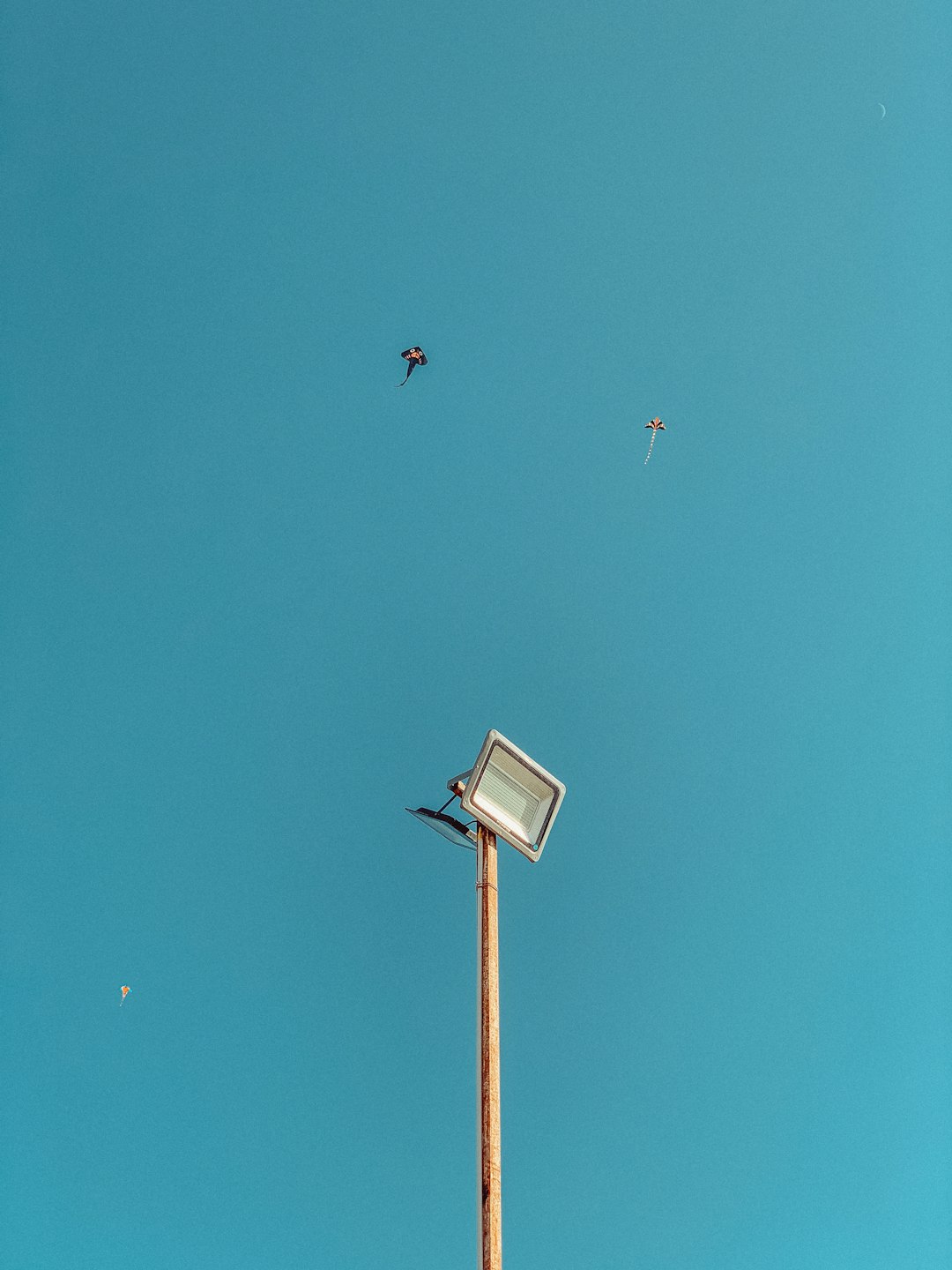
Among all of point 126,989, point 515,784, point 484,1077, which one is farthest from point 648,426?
point 126,989

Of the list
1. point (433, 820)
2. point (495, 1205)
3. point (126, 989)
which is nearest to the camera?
point (495, 1205)

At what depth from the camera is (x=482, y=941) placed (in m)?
4.52

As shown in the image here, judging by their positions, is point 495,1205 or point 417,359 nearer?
point 495,1205

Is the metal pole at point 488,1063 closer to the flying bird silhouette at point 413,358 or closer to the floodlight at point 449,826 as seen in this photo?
the floodlight at point 449,826

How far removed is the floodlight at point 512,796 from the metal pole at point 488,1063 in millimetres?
227

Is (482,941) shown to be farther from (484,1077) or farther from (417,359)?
(417,359)

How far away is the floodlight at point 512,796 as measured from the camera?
14.1ft

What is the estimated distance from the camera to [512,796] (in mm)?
4516

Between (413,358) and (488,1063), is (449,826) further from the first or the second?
Answer: (413,358)

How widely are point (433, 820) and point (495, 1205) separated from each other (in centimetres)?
186

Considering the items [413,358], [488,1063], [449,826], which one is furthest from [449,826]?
[413,358]

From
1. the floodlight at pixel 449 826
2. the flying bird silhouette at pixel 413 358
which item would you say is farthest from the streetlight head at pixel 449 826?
the flying bird silhouette at pixel 413 358

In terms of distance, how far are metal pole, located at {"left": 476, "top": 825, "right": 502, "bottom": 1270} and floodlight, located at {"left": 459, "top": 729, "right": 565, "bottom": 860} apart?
227 mm

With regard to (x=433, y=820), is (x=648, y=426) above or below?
above
